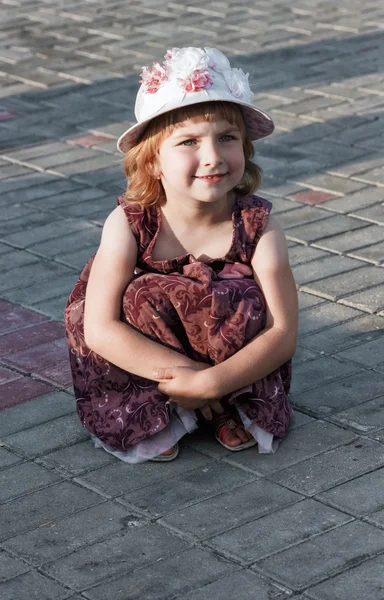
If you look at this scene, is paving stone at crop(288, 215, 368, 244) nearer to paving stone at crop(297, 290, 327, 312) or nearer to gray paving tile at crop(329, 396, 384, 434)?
paving stone at crop(297, 290, 327, 312)

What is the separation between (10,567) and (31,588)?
4.6 inches

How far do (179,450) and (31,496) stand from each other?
0.49m

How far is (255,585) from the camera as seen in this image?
2.86 meters

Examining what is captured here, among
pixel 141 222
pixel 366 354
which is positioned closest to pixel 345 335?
pixel 366 354

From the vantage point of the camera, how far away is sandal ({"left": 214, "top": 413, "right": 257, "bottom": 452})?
3.57m

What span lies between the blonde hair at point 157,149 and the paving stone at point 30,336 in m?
0.95

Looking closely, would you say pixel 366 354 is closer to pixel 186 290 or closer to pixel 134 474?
pixel 186 290

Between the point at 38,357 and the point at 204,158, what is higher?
the point at 204,158

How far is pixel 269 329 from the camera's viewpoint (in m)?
3.51

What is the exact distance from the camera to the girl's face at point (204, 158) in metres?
3.45

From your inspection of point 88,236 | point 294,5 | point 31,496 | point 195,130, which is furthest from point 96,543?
point 294,5

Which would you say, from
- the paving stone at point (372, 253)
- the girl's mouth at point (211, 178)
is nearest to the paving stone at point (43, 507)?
the girl's mouth at point (211, 178)

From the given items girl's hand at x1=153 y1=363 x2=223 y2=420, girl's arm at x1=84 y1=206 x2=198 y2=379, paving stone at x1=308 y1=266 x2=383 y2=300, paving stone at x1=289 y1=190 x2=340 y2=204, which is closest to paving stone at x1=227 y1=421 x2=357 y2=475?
girl's hand at x1=153 y1=363 x2=223 y2=420

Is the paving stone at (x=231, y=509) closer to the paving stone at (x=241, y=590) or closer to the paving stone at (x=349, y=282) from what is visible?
the paving stone at (x=241, y=590)
